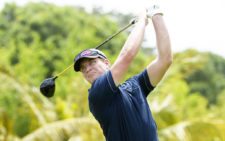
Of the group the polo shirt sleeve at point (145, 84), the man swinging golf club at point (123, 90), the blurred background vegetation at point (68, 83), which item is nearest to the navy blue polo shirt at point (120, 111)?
the man swinging golf club at point (123, 90)

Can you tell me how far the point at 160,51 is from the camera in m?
3.42

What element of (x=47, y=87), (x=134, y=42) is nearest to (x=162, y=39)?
(x=134, y=42)

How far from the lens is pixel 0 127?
909 cm

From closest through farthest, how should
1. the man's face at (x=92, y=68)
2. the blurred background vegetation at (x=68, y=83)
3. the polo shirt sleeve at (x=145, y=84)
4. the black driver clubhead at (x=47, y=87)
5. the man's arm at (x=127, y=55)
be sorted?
the man's arm at (x=127, y=55), the man's face at (x=92, y=68), the polo shirt sleeve at (x=145, y=84), the black driver clubhead at (x=47, y=87), the blurred background vegetation at (x=68, y=83)

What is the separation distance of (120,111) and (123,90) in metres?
0.13

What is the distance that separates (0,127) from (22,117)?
4176 millimetres

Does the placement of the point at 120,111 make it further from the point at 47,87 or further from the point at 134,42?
the point at 47,87

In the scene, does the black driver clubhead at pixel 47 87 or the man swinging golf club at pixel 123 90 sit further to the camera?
the black driver clubhead at pixel 47 87

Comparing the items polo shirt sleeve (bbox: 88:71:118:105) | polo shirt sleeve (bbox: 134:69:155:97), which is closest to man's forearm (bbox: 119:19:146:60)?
polo shirt sleeve (bbox: 88:71:118:105)

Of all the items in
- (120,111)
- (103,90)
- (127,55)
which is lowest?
(120,111)

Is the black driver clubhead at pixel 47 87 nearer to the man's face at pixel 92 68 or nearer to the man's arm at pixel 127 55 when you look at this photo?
the man's face at pixel 92 68

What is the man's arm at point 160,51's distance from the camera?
335 centimetres

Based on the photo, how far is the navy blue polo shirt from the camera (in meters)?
3.21

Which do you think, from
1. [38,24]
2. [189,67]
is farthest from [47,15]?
[189,67]
